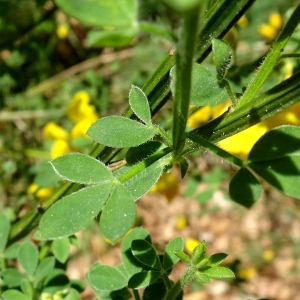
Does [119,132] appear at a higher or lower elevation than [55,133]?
higher

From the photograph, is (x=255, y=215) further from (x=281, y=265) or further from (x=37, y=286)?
(x=37, y=286)

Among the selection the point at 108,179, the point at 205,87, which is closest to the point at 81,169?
the point at 108,179

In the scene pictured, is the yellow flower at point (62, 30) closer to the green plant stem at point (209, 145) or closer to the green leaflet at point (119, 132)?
the green leaflet at point (119, 132)

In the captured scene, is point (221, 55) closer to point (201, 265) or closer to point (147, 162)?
point (147, 162)

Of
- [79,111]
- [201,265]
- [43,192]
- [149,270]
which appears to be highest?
[201,265]

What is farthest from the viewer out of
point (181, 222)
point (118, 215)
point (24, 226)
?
point (181, 222)

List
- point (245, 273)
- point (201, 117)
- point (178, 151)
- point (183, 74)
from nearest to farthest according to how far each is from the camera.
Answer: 1. point (183, 74)
2. point (178, 151)
3. point (201, 117)
4. point (245, 273)

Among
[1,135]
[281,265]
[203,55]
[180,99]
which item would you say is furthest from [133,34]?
[281,265]
